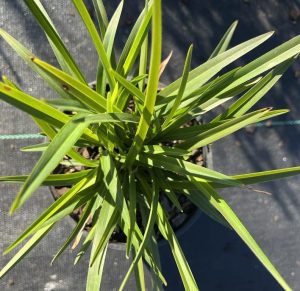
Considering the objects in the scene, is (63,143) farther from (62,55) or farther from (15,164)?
(15,164)

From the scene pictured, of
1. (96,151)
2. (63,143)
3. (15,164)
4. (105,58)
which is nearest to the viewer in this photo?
(63,143)

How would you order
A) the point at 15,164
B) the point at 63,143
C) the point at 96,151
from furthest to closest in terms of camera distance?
the point at 15,164 < the point at 96,151 < the point at 63,143

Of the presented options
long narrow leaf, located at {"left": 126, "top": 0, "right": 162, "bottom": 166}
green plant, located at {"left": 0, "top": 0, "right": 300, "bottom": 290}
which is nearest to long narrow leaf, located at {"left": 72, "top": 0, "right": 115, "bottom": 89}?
green plant, located at {"left": 0, "top": 0, "right": 300, "bottom": 290}

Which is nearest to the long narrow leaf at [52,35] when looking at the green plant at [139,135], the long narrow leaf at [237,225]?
the green plant at [139,135]

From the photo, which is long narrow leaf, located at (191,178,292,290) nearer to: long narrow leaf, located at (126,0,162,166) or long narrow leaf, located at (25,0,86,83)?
long narrow leaf, located at (126,0,162,166)

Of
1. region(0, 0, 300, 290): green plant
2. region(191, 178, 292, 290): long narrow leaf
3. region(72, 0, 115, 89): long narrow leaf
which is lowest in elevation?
region(191, 178, 292, 290): long narrow leaf

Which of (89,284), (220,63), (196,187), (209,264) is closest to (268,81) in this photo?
(220,63)

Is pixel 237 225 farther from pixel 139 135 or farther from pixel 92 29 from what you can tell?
pixel 92 29

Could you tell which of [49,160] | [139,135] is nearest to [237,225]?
[139,135]

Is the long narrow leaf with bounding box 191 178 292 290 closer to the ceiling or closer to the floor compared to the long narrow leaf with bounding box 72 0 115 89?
closer to the floor

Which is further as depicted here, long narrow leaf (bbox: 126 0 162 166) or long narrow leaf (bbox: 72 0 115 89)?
long narrow leaf (bbox: 72 0 115 89)

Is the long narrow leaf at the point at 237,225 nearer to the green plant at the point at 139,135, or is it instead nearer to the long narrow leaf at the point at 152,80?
the green plant at the point at 139,135
